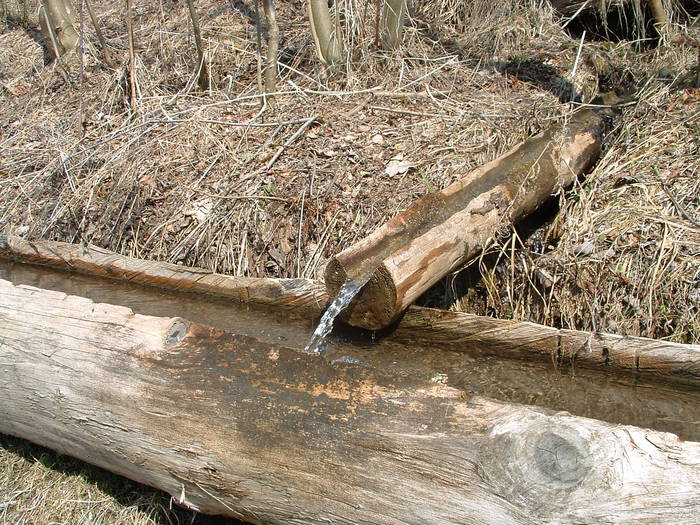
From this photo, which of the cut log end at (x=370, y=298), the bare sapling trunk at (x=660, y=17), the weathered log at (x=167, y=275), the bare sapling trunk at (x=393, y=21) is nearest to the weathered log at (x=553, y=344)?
the cut log end at (x=370, y=298)

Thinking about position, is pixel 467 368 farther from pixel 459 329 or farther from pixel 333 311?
pixel 333 311

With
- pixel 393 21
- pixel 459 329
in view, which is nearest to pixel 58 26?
pixel 393 21

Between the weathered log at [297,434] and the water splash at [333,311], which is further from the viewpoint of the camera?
the water splash at [333,311]

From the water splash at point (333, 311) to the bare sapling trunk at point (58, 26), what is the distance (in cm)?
427

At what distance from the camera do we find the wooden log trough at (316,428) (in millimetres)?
1765

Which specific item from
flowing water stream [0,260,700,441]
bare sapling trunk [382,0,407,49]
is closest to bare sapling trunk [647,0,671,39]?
bare sapling trunk [382,0,407,49]

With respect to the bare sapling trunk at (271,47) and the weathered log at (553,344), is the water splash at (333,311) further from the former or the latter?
the bare sapling trunk at (271,47)

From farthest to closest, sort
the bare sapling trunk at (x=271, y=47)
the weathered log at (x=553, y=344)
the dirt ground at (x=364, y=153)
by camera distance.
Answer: the bare sapling trunk at (x=271, y=47)
the dirt ground at (x=364, y=153)
the weathered log at (x=553, y=344)

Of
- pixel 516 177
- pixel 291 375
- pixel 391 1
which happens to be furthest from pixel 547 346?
pixel 391 1

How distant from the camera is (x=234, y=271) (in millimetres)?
3627

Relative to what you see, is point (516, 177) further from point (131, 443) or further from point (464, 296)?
point (131, 443)

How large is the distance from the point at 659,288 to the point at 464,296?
37.5 inches

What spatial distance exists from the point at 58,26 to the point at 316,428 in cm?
524

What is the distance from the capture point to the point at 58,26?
573 centimetres
